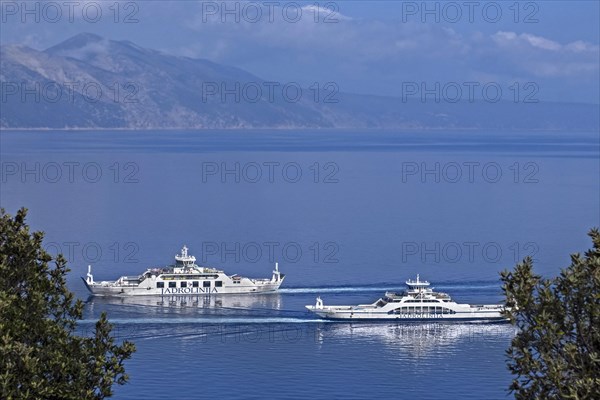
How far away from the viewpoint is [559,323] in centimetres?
2694

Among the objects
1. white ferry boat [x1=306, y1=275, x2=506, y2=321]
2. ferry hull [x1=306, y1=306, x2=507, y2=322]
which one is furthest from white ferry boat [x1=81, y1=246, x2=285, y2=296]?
ferry hull [x1=306, y1=306, x2=507, y2=322]

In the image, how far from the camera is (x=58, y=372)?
30.1 m

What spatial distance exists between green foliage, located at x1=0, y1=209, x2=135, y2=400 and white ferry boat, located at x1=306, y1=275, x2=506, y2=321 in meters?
52.3

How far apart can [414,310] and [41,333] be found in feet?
187

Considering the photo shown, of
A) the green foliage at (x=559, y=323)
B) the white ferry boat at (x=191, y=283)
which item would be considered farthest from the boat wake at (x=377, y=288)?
the green foliage at (x=559, y=323)

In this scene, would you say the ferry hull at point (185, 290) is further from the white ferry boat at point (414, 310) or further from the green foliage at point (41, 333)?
the green foliage at point (41, 333)

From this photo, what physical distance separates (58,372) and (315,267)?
79379 mm

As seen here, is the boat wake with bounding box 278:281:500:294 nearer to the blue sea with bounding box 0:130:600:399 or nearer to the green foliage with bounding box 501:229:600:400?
the blue sea with bounding box 0:130:600:399

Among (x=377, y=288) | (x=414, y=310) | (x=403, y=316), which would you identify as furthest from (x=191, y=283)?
(x=414, y=310)

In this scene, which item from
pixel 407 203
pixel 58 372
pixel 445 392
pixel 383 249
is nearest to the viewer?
pixel 58 372

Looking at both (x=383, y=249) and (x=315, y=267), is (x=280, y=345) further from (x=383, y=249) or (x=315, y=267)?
(x=383, y=249)

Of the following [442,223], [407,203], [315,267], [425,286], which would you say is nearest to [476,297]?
[425,286]

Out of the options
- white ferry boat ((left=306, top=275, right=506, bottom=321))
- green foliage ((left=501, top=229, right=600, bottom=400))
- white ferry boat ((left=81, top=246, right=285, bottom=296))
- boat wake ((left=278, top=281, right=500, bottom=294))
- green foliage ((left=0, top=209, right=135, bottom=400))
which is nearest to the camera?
green foliage ((left=501, top=229, right=600, bottom=400))

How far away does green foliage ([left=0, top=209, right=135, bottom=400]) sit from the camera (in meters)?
29.2
